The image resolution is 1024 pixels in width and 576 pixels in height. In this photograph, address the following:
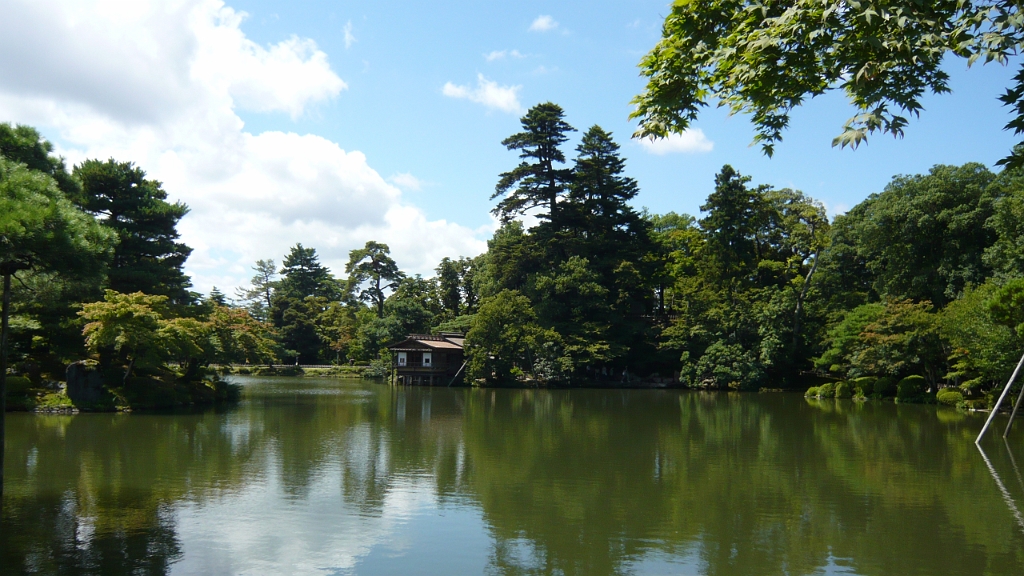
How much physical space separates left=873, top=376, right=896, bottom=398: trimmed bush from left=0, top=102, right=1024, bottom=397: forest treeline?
0.47 meters

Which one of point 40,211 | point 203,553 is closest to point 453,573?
point 203,553

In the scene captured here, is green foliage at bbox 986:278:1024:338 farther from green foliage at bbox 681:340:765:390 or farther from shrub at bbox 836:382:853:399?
green foliage at bbox 681:340:765:390

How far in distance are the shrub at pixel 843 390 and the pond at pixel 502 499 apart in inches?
461

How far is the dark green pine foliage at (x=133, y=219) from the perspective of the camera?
917 inches

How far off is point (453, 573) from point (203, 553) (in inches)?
104

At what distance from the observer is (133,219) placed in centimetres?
2438

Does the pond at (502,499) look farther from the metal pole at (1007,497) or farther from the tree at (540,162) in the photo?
the tree at (540,162)

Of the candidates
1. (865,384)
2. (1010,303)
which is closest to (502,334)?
(865,384)

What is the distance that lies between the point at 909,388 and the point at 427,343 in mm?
24545

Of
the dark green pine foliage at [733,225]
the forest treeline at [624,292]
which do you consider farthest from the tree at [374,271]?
the dark green pine foliage at [733,225]

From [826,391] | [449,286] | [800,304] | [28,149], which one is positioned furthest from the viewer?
[449,286]

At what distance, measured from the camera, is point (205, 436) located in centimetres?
1564

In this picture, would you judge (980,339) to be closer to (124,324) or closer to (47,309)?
(124,324)

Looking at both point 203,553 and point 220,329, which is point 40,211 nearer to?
point 203,553
